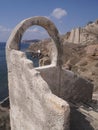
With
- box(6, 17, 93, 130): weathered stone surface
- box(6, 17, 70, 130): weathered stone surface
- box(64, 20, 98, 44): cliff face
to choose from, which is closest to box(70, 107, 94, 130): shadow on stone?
box(6, 17, 93, 130): weathered stone surface

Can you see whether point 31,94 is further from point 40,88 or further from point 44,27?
point 44,27

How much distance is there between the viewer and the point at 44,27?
8492 millimetres

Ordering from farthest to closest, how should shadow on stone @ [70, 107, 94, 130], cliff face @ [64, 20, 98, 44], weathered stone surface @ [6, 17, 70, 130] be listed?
cliff face @ [64, 20, 98, 44]
shadow on stone @ [70, 107, 94, 130]
weathered stone surface @ [6, 17, 70, 130]

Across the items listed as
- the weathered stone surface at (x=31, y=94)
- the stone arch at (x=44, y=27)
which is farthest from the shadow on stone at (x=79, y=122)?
the stone arch at (x=44, y=27)

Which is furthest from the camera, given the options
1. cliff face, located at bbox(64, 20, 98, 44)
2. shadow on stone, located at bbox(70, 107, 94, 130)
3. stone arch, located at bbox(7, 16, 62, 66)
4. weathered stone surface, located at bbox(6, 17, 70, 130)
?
cliff face, located at bbox(64, 20, 98, 44)

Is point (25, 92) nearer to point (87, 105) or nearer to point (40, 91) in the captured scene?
point (40, 91)

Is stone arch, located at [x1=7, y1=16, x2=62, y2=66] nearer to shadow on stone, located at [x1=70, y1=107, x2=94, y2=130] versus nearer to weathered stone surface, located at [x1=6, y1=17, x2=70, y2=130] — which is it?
weathered stone surface, located at [x1=6, y1=17, x2=70, y2=130]

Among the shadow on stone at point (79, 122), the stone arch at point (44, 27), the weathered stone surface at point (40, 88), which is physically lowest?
the shadow on stone at point (79, 122)

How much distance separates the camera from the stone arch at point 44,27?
7.77 m

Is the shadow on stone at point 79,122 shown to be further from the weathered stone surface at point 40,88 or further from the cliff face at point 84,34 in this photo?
the cliff face at point 84,34

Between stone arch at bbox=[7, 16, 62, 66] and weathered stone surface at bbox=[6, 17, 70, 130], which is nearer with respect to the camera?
weathered stone surface at bbox=[6, 17, 70, 130]

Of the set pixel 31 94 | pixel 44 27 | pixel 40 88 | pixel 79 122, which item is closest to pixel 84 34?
pixel 44 27

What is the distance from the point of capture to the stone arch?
7.77m

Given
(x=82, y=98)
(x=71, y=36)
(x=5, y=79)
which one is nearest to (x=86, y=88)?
(x=82, y=98)
